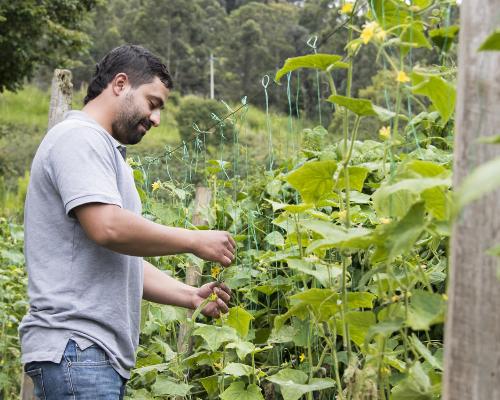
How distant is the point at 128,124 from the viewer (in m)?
2.20

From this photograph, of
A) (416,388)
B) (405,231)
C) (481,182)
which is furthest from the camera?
(416,388)

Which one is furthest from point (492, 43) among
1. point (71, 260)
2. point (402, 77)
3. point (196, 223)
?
point (196, 223)

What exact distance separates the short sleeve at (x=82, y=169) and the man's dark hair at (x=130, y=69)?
300 millimetres

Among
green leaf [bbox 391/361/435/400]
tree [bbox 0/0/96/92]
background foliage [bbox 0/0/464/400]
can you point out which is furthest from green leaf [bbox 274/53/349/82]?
tree [bbox 0/0/96/92]

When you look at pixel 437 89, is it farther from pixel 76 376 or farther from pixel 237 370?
pixel 237 370

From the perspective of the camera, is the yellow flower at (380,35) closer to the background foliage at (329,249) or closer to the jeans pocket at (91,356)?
the background foliage at (329,249)

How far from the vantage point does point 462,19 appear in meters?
1.05

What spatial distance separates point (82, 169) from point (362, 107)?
0.75 meters

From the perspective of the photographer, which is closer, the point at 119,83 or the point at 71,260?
the point at 71,260

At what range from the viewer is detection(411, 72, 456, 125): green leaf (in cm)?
130

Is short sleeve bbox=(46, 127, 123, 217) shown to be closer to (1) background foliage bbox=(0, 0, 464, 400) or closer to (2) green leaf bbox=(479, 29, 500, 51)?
(1) background foliage bbox=(0, 0, 464, 400)

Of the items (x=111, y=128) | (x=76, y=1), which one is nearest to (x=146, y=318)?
(x=111, y=128)

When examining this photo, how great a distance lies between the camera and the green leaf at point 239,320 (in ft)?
7.85

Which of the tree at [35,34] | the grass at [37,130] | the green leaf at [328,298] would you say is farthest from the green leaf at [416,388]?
the grass at [37,130]
